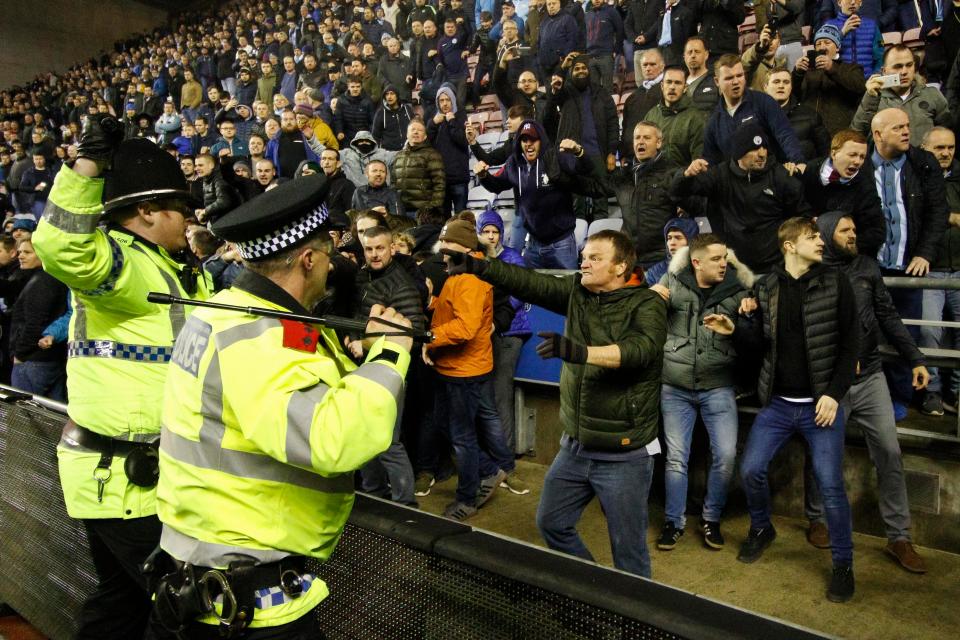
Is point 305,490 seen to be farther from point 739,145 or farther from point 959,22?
point 959,22

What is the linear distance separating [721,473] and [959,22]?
461cm

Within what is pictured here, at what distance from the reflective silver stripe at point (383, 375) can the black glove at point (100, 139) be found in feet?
4.27

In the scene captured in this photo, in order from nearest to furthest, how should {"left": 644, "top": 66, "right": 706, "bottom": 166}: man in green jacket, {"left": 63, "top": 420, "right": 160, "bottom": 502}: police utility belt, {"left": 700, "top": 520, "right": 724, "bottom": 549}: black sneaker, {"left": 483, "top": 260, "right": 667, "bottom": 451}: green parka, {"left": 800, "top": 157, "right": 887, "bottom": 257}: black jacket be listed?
1. {"left": 63, "top": 420, "right": 160, "bottom": 502}: police utility belt
2. {"left": 483, "top": 260, "right": 667, "bottom": 451}: green parka
3. {"left": 700, "top": 520, "right": 724, "bottom": 549}: black sneaker
4. {"left": 800, "top": 157, "right": 887, "bottom": 257}: black jacket
5. {"left": 644, "top": 66, "right": 706, "bottom": 166}: man in green jacket

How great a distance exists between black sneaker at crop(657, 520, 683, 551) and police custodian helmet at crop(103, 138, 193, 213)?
137 inches

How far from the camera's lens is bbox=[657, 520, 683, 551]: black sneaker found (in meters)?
4.65

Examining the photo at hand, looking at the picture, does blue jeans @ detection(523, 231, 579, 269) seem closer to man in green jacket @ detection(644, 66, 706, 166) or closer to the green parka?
man in green jacket @ detection(644, 66, 706, 166)

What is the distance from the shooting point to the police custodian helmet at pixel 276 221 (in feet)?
5.73

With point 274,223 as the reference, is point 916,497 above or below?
below

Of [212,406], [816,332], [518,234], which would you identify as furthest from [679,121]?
[212,406]

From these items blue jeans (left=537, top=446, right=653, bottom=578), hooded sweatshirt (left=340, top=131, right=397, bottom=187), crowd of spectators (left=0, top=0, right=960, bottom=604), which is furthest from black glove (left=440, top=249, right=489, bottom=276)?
hooded sweatshirt (left=340, top=131, right=397, bottom=187)

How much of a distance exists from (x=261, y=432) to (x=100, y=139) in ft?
4.28

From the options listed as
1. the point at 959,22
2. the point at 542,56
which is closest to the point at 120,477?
the point at 959,22

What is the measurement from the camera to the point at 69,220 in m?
2.34

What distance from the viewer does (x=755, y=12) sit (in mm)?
7992
